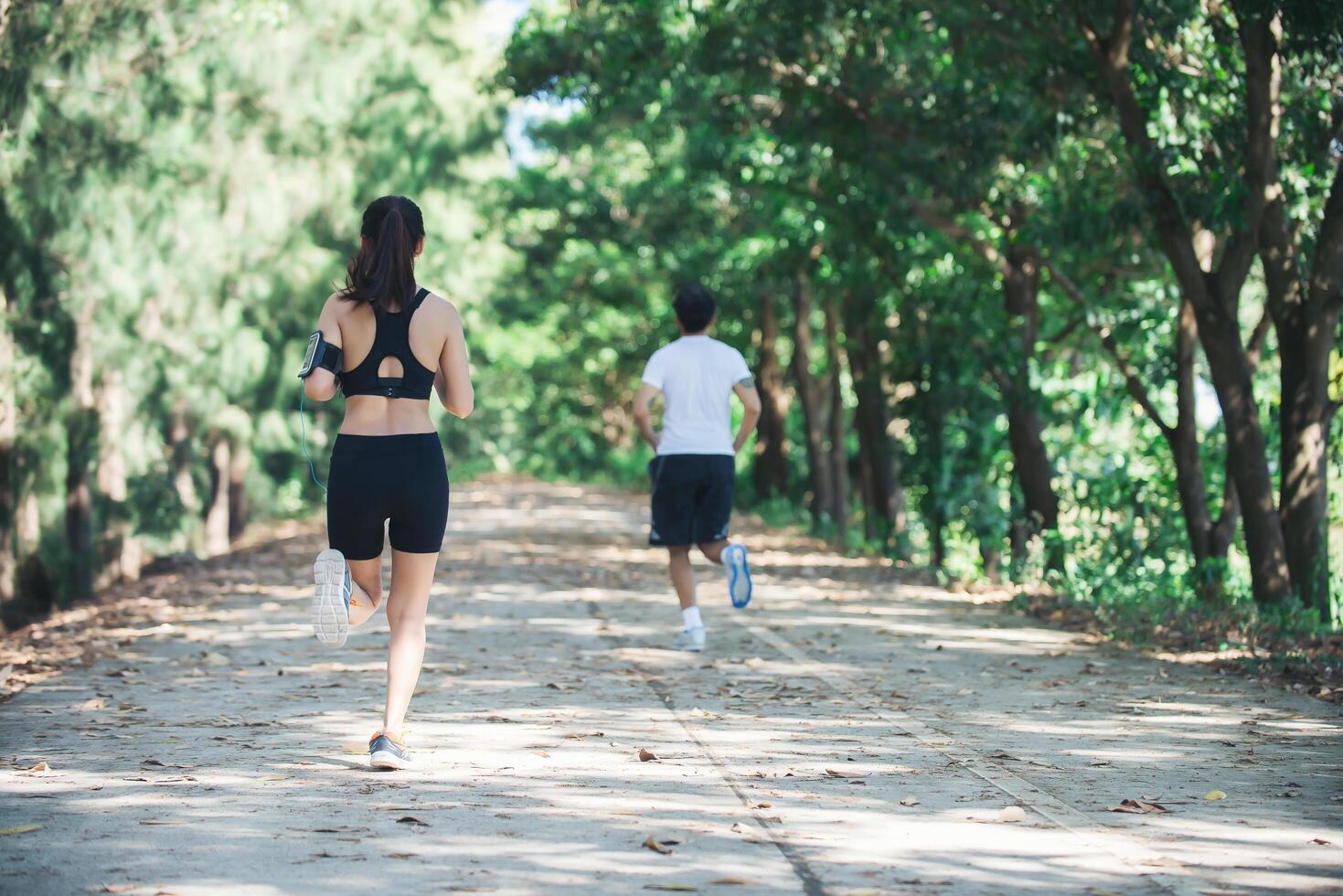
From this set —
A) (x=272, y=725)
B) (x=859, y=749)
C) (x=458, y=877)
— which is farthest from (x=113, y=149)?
(x=458, y=877)

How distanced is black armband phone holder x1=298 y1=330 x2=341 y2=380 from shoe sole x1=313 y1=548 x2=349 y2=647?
706mm

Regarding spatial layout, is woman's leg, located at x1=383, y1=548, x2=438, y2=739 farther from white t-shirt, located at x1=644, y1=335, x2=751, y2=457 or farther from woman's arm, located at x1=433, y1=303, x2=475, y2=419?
white t-shirt, located at x1=644, y1=335, x2=751, y2=457

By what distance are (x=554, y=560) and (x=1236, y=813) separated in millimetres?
12687

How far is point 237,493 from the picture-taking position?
30734mm

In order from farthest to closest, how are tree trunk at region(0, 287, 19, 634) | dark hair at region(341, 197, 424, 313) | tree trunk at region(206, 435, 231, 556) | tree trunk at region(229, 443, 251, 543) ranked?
tree trunk at region(229, 443, 251, 543) < tree trunk at region(206, 435, 231, 556) < tree trunk at region(0, 287, 19, 634) < dark hair at region(341, 197, 424, 313)

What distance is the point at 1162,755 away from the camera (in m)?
6.55

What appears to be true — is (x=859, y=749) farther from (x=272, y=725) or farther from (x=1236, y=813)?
(x=272, y=725)

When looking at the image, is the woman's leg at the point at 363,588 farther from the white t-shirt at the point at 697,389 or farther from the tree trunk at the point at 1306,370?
the tree trunk at the point at 1306,370

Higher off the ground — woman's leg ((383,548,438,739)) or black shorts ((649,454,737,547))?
black shorts ((649,454,737,547))

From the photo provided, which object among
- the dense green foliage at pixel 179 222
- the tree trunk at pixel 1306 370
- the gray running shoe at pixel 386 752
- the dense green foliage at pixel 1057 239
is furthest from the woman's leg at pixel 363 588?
the tree trunk at pixel 1306 370

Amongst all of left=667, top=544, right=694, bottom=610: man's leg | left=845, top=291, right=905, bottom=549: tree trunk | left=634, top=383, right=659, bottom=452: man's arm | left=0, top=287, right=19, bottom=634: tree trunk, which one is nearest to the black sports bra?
left=634, top=383, right=659, bottom=452: man's arm

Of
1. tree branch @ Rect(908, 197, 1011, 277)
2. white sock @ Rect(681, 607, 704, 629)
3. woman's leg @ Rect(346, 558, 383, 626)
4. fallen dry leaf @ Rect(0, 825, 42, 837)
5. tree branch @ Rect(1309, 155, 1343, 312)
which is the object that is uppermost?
tree branch @ Rect(908, 197, 1011, 277)

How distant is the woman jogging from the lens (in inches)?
240

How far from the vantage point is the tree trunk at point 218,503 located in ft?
90.1
